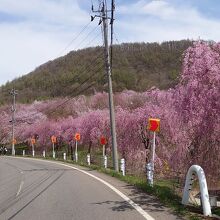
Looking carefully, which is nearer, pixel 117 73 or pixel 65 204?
pixel 65 204

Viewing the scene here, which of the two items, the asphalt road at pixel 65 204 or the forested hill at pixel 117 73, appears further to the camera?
the forested hill at pixel 117 73

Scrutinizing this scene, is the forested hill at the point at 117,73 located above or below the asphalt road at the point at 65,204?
above

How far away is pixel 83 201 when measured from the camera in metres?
14.0

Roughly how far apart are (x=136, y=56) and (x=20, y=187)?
137527 millimetres

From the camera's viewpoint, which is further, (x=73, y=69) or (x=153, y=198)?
(x=73, y=69)

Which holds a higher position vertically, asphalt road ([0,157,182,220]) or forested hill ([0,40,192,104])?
forested hill ([0,40,192,104])

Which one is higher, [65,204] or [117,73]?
[117,73]

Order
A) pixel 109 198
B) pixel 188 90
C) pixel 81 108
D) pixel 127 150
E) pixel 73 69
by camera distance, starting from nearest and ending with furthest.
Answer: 1. pixel 109 198
2. pixel 188 90
3. pixel 127 150
4. pixel 81 108
5. pixel 73 69

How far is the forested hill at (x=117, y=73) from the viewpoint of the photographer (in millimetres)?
129275

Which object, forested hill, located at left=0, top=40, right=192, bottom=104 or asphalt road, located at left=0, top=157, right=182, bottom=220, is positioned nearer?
asphalt road, located at left=0, top=157, right=182, bottom=220

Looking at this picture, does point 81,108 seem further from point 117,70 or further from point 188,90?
point 188,90

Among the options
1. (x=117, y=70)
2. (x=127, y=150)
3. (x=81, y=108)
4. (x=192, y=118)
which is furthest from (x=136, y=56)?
(x=192, y=118)

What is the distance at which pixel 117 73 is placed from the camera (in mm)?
140500

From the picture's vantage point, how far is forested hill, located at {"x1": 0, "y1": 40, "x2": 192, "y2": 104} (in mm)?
129275
